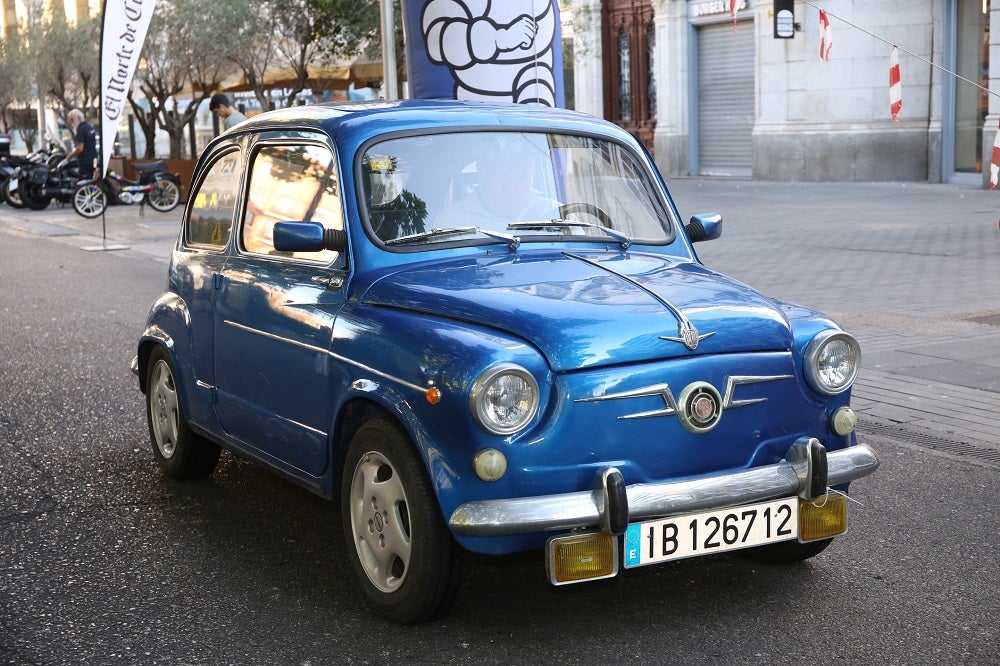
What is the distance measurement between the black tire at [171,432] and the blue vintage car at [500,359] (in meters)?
0.36

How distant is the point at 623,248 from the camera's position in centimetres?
481

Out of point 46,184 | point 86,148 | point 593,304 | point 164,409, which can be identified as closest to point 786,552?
point 593,304

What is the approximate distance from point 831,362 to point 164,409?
3.03 meters

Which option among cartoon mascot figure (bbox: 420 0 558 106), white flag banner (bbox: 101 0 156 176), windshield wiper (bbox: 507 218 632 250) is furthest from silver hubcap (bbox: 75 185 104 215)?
windshield wiper (bbox: 507 218 632 250)

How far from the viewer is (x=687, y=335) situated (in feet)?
12.6

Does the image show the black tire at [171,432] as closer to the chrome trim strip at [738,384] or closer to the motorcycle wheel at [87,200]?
the chrome trim strip at [738,384]

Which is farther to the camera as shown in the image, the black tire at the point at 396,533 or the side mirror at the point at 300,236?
the side mirror at the point at 300,236

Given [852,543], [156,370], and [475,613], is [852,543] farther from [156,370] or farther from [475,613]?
[156,370]

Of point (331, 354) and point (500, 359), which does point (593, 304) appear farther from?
point (331, 354)

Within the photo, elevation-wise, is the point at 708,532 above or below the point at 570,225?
below

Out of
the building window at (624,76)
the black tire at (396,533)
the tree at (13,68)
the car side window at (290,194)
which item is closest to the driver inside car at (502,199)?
the car side window at (290,194)

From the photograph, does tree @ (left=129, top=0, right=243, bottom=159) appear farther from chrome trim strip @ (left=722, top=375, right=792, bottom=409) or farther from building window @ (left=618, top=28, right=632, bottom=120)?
chrome trim strip @ (left=722, top=375, right=792, bottom=409)

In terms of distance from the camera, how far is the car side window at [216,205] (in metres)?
5.40

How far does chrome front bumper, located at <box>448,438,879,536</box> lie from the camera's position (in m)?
3.62
